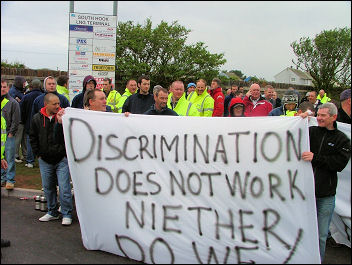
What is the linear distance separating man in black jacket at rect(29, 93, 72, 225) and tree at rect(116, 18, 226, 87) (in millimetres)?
11510

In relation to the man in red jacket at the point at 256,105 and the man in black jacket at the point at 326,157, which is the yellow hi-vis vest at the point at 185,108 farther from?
the man in black jacket at the point at 326,157

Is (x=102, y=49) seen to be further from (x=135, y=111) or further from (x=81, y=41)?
(x=135, y=111)

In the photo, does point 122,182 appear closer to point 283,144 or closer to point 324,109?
point 283,144

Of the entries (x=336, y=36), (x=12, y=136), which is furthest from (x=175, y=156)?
(x=336, y=36)

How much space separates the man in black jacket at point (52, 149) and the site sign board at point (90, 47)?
427 cm

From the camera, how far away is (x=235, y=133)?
382cm

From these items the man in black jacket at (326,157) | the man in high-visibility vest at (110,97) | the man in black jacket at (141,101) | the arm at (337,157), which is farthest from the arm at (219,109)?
the arm at (337,157)

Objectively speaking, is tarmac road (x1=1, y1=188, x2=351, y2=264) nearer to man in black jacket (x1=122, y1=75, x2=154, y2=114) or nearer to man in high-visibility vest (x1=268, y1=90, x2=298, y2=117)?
man in black jacket (x1=122, y1=75, x2=154, y2=114)

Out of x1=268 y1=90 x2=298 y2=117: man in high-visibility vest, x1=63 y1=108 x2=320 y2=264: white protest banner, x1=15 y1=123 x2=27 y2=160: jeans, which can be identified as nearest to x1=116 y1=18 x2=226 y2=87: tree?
x1=15 y1=123 x2=27 y2=160: jeans

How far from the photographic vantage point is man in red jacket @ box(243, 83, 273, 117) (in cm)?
602

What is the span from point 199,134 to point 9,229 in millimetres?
2637

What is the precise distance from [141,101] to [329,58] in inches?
1012

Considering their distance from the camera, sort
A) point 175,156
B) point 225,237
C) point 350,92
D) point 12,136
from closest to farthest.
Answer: point 225,237, point 175,156, point 350,92, point 12,136

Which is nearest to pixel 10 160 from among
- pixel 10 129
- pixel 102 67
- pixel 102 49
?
pixel 10 129
